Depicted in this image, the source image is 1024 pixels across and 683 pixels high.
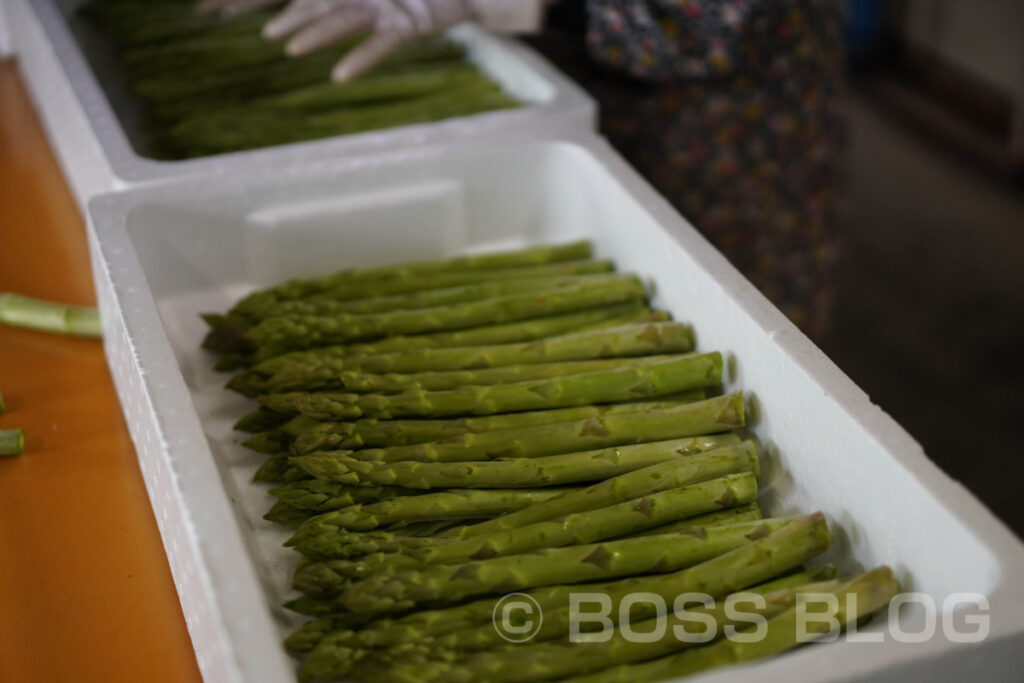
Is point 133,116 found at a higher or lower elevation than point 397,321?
higher

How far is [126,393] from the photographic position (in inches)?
69.6

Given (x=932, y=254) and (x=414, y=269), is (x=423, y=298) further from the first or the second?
(x=932, y=254)

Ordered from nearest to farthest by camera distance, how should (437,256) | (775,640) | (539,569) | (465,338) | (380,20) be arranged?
(775,640), (539,569), (465,338), (437,256), (380,20)

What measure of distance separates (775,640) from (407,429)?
0.66 metres

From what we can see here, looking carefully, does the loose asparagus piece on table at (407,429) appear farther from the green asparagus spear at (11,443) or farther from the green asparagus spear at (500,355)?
the green asparagus spear at (11,443)

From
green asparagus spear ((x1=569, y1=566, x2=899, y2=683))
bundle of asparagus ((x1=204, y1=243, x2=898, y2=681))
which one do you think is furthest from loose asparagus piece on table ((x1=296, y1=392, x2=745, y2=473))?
green asparagus spear ((x1=569, y1=566, x2=899, y2=683))

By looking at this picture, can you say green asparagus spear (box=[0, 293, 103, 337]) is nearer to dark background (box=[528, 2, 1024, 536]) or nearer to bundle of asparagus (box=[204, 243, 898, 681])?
bundle of asparagus (box=[204, 243, 898, 681])

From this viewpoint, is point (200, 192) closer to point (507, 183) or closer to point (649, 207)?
point (507, 183)

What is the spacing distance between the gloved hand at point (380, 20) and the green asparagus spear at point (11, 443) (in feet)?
4.06

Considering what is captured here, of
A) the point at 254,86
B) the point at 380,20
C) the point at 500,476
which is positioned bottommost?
the point at 500,476

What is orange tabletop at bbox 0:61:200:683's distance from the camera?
1424mm

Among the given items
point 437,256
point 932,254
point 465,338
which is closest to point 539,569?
point 465,338

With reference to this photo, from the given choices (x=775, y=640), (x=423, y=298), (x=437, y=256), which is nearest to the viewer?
(x=775, y=640)

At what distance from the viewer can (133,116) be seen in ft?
9.12
